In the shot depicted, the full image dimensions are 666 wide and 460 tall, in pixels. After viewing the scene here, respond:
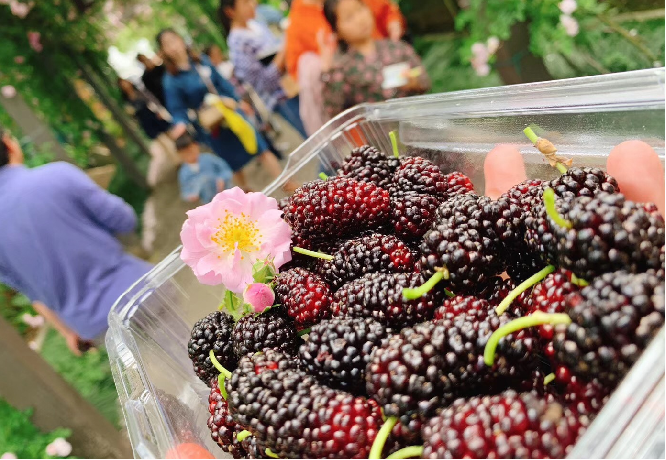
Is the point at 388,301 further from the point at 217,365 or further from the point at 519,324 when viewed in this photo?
the point at 217,365

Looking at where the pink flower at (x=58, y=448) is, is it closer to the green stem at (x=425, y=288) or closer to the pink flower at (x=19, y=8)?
the green stem at (x=425, y=288)

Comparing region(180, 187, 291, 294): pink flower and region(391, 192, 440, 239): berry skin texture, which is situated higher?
region(180, 187, 291, 294): pink flower

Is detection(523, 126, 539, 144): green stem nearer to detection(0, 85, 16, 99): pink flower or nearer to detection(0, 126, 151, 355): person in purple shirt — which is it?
detection(0, 126, 151, 355): person in purple shirt

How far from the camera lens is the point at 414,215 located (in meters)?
0.77

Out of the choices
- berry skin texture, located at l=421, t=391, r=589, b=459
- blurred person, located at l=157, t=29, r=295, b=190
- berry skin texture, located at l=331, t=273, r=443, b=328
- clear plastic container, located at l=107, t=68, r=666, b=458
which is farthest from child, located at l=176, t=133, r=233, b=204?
berry skin texture, located at l=421, t=391, r=589, b=459

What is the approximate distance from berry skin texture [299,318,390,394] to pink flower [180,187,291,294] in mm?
215

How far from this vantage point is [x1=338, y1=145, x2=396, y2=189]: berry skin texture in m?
0.89

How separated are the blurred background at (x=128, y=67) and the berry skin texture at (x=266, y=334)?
0.95 m

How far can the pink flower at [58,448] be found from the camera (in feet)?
4.76

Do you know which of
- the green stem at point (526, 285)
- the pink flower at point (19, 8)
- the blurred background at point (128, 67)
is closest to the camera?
the green stem at point (526, 285)

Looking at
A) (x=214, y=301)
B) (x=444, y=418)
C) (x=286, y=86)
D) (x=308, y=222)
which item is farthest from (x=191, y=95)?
(x=444, y=418)

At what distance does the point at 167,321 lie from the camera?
3.19 ft

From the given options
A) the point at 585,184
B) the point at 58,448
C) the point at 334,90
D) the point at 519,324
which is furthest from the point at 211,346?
the point at 334,90

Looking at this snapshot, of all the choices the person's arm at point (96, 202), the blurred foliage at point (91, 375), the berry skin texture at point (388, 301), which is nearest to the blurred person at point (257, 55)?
the person's arm at point (96, 202)
